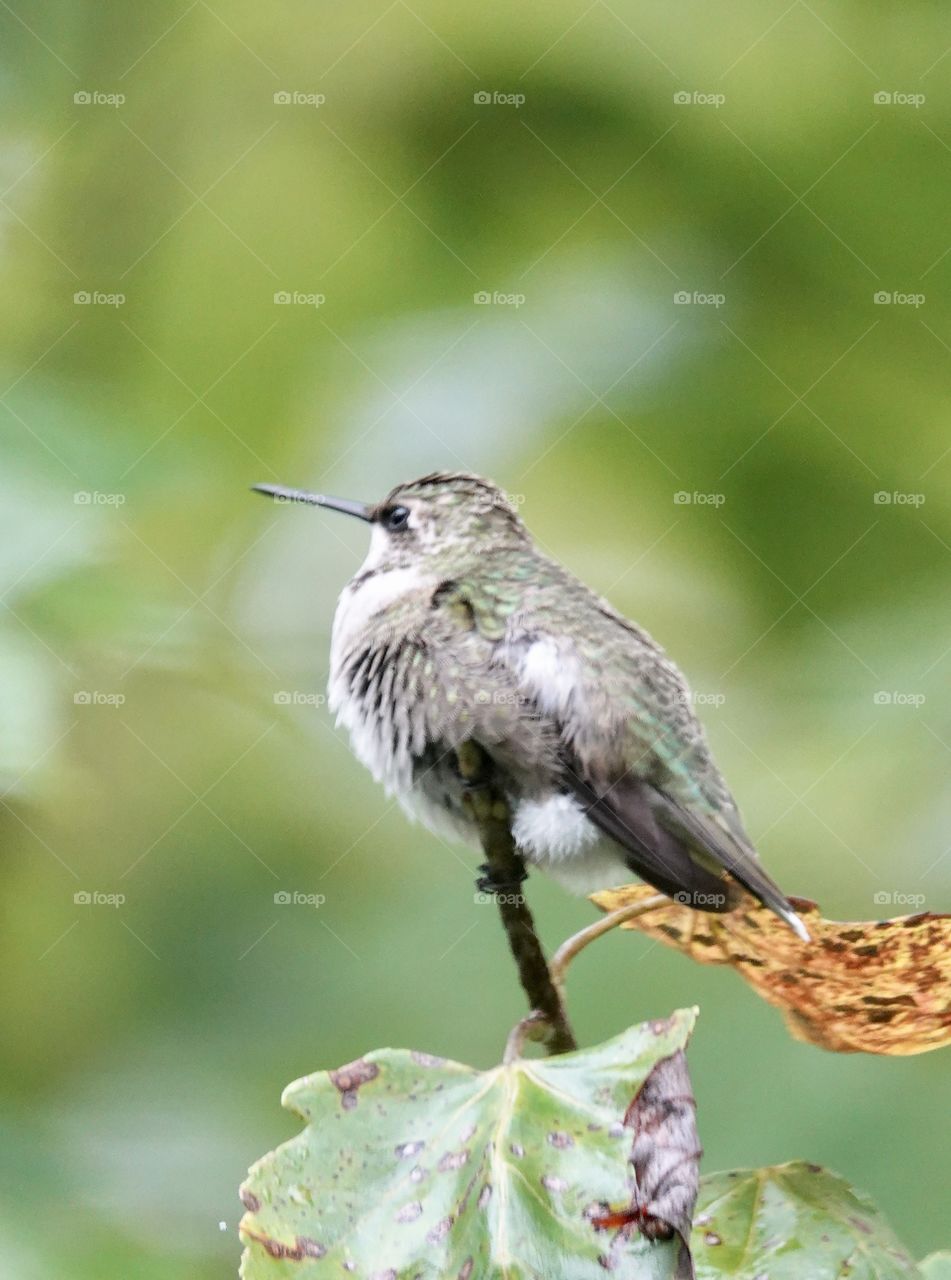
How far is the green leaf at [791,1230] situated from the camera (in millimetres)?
1398

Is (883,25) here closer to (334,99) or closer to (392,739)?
(334,99)

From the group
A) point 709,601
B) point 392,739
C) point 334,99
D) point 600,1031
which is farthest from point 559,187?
point 600,1031

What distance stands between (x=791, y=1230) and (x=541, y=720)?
90 centimetres

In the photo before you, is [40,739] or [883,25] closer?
[40,739]

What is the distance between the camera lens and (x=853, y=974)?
5.08 feet

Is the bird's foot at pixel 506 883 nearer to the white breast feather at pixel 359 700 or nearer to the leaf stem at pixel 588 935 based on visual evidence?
the leaf stem at pixel 588 935

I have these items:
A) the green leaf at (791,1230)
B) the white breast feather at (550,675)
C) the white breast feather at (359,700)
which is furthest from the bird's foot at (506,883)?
the white breast feather at (359,700)

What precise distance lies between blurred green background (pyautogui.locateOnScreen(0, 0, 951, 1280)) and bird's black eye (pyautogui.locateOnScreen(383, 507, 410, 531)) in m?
0.52

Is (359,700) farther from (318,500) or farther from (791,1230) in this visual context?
(791,1230)

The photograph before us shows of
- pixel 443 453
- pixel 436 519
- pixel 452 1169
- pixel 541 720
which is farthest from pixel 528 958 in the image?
pixel 443 453

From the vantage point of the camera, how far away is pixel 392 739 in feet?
7.62

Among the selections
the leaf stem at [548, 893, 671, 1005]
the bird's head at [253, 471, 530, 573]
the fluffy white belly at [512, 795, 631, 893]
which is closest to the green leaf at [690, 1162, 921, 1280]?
the leaf stem at [548, 893, 671, 1005]

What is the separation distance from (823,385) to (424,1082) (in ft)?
7.44

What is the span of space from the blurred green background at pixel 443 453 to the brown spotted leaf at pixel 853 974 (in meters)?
1.67
